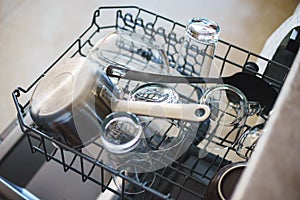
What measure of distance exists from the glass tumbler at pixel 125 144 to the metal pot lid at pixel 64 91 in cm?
5

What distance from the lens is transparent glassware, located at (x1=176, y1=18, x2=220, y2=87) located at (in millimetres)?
662

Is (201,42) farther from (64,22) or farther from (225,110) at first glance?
(64,22)

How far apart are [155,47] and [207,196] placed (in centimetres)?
32

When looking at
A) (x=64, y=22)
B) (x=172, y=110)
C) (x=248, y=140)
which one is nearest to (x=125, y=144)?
(x=172, y=110)

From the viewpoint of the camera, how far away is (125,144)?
20.6 inches

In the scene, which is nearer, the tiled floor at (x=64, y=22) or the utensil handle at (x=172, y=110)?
the utensil handle at (x=172, y=110)

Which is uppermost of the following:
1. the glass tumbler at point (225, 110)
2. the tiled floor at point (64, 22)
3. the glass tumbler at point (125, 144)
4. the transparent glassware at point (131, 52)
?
the tiled floor at point (64, 22)

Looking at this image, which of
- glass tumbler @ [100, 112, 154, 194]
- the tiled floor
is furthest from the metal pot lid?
the tiled floor

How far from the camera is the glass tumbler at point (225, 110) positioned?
2.16 ft

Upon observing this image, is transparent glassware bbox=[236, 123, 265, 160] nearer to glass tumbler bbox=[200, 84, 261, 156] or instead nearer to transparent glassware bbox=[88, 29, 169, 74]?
glass tumbler bbox=[200, 84, 261, 156]

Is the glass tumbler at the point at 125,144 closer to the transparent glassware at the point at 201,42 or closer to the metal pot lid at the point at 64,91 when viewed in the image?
the metal pot lid at the point at 64,91

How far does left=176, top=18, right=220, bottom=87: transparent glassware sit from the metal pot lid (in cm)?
18

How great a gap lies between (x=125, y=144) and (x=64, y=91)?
0.11m

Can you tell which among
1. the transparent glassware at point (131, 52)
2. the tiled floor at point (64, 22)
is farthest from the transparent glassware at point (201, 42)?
the tiled floor at point (64, 22)
